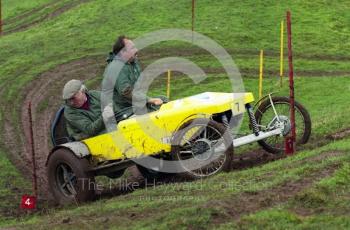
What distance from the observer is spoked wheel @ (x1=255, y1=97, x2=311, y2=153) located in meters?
12.2

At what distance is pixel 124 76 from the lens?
11938 millimetres

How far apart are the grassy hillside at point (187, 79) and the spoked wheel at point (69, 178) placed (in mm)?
617

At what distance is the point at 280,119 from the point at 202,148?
1.70 m

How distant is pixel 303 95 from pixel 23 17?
20.0 metres

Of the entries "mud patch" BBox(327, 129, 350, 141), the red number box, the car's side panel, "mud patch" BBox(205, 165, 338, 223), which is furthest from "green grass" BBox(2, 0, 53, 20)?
"mud patch" BBox(205, 165, 338, 223)

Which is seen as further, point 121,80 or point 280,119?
point 280,119

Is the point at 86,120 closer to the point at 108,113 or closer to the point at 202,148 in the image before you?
the point at 108,113

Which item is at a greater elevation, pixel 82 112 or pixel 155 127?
pixel 82 112

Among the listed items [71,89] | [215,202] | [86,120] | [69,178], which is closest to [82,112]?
[86,120]

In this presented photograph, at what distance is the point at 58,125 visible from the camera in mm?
12703

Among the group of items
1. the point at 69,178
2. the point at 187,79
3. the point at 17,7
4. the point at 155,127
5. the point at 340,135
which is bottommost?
the point at 69,178

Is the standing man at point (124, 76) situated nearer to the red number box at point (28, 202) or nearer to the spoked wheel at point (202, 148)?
the spoked wheel at point (202, 148)

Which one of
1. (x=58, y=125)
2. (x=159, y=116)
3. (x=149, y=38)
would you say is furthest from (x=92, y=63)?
(x=159, y=116)

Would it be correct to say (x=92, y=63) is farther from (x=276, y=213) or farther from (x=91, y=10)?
(x=276, y=213)
